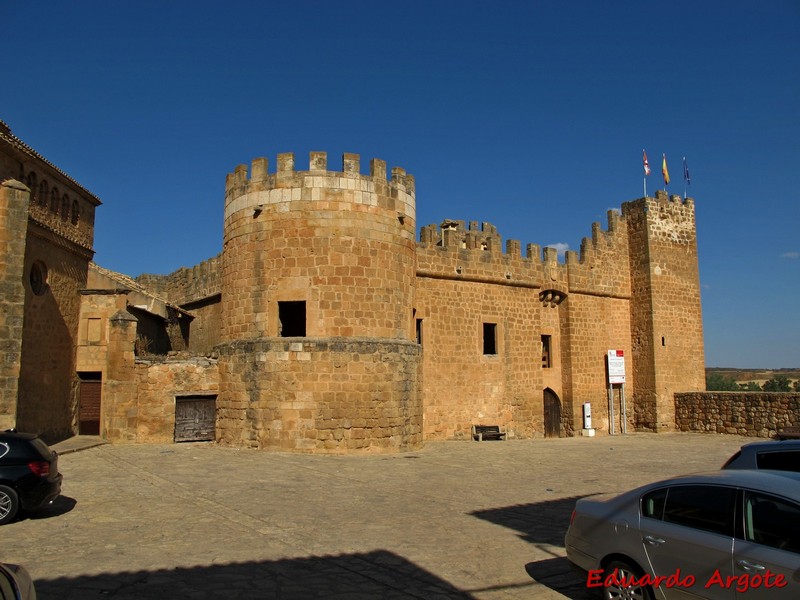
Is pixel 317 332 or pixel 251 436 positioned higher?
pixel 317 332

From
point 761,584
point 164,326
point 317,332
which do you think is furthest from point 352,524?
point 164,326

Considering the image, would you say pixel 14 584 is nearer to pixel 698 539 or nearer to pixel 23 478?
pixel 698 539

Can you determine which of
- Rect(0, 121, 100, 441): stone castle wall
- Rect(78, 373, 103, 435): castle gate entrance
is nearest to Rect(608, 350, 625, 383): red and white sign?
Rect(78, 373, 103, 435): castle gate entrance

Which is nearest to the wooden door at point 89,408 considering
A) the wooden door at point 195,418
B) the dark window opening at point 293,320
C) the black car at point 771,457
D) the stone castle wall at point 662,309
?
the wooden door at point 195,418

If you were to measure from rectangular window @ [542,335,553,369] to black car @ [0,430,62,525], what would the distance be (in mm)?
18612

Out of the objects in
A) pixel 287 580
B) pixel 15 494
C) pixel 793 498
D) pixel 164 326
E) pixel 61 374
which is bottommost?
pixel 287 580

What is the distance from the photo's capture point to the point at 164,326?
24.0 m

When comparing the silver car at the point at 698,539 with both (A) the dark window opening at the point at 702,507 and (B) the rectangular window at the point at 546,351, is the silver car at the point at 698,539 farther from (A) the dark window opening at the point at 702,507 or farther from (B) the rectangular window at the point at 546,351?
(B) the rectangular window at the point at 546,351

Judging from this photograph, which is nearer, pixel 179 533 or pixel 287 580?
pixel 287 580

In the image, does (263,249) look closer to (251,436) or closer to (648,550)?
(251,436)

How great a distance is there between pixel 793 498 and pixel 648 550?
48.8 inches

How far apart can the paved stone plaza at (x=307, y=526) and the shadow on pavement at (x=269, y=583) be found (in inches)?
0.8

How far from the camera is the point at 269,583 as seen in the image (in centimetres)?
630
